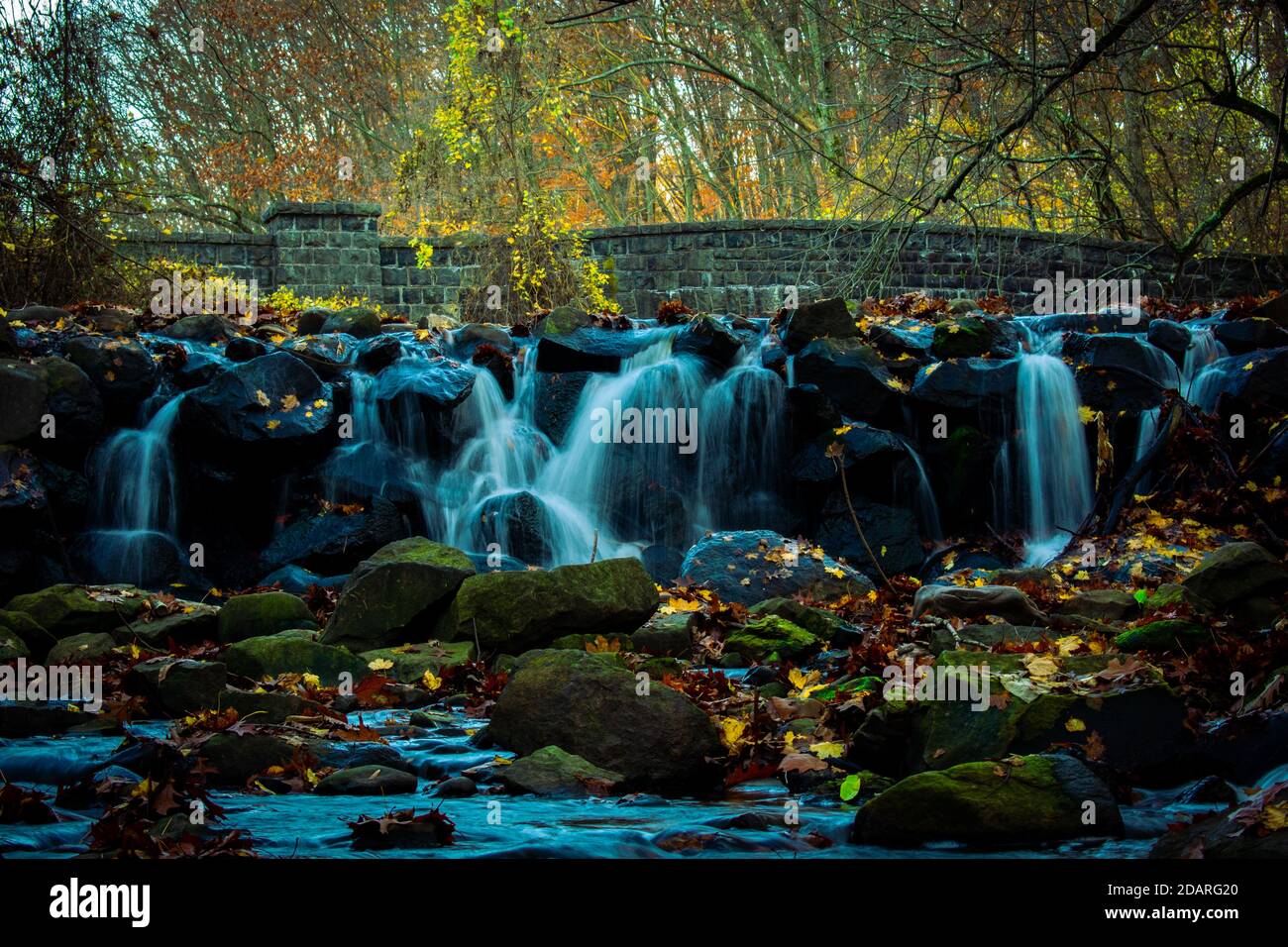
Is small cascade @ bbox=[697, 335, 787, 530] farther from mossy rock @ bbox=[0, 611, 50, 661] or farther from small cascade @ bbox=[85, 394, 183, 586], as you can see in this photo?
mossy rock @ bbox=[0, 611, 50, 661]

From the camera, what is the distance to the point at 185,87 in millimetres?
25984

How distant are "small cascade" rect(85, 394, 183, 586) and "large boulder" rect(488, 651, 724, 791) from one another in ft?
22.5

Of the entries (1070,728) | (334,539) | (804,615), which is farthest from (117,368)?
(1070,728)

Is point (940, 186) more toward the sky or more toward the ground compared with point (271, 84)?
more toward the ground

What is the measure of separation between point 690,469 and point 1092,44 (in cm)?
652

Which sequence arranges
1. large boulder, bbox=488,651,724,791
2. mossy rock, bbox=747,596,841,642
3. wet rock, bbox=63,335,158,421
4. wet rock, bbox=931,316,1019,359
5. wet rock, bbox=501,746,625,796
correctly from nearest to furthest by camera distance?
wet rock, bbox=501,746,625,796
large boulder, bbox=488,651,724,791
mossy rock, bbox=747,596,841,642
wet rock, bbox=63,335,158,421
wet rock, bbox=931,316,1019,359

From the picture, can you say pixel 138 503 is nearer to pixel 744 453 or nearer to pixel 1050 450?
pixel 744 453

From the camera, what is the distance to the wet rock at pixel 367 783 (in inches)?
177

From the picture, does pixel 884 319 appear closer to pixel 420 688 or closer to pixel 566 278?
pixel 566 278

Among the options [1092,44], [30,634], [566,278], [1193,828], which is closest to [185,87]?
[566,278]

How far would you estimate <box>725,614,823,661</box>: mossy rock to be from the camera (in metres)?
6.76

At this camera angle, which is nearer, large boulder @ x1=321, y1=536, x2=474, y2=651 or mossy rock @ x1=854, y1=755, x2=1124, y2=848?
mossy rock @ x1=854, y1=755, x2=1124, y2=848

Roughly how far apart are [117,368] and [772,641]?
750 centimetres
